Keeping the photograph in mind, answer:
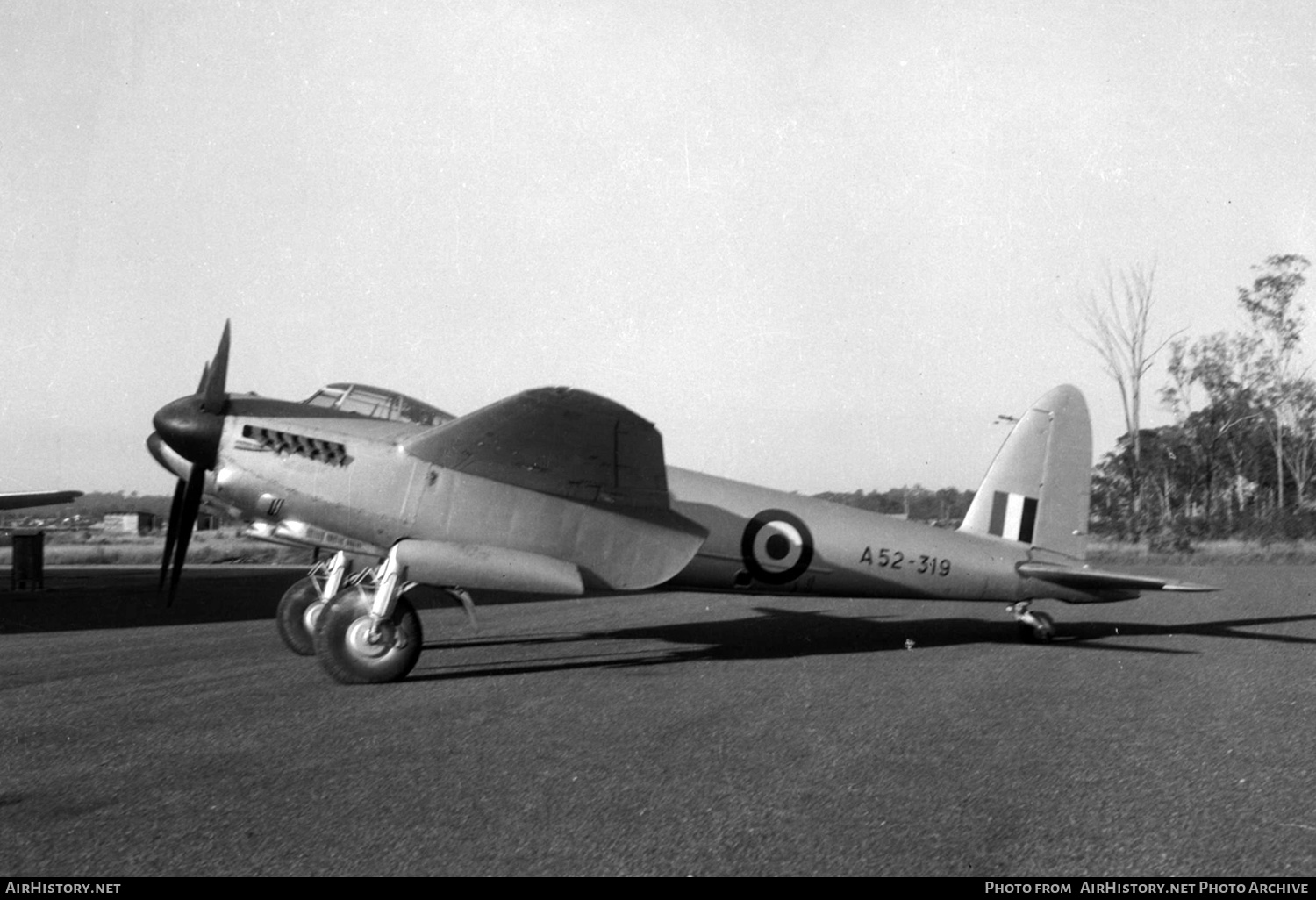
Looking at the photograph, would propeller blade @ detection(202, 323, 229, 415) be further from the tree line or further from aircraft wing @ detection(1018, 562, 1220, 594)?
the tree line

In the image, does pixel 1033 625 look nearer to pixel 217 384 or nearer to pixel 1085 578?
pixel 1085 578

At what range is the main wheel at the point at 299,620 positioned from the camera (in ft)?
31.4

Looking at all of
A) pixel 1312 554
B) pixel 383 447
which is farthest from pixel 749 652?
pixel 1312 554

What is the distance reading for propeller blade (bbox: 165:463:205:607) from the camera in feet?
29.4

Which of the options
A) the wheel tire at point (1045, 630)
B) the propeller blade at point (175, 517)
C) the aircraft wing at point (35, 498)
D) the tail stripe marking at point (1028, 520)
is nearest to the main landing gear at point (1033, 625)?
the wheel tire at point (1045, 630)

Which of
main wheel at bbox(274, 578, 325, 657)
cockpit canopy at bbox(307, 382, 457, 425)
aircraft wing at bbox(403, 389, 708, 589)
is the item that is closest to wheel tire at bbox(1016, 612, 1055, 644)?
aircraft wing at bbox(403, 389, 708, 589)

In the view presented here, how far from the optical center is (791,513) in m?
10.5

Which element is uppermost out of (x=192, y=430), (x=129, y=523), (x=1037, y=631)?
(x=192, y=430)

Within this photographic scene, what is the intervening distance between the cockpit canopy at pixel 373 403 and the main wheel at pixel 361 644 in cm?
208

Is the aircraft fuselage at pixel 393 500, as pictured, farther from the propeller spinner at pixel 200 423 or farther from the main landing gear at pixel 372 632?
the main landing gear at pixel 372 632

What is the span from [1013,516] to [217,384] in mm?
8461

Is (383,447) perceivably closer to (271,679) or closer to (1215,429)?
(271,679)

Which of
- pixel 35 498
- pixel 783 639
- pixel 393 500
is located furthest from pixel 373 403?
pixel 35 498

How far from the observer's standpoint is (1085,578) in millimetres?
10891
